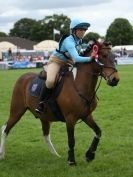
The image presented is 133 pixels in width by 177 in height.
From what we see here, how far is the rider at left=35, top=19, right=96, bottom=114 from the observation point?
31.1 ft

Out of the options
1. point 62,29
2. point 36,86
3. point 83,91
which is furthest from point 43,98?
point 62,29

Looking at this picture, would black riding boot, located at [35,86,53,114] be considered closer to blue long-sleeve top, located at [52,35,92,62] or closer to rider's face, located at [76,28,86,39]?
blue long-sleeve top, located at [52,35,92,62]

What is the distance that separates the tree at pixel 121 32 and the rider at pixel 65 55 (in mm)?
115962

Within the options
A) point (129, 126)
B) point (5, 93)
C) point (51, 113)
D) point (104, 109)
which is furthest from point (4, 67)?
point (51, 113)

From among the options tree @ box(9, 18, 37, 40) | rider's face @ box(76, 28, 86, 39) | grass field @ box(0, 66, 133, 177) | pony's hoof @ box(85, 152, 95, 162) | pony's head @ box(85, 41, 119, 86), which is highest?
rider's face @ box(76, 28, 86, 39)

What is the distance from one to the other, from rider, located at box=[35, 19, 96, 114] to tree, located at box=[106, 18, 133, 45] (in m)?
116

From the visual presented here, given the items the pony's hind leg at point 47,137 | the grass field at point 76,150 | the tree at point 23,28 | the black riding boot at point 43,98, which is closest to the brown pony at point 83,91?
the black riding boot at point 43,98

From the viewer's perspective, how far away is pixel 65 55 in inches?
395

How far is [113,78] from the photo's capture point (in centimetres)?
909

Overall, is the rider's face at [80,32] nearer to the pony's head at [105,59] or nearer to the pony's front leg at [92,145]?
the pony's head at [105,59]

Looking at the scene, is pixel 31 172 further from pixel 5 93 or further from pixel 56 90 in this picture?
pixel 5 93

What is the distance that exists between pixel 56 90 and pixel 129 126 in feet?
16.2

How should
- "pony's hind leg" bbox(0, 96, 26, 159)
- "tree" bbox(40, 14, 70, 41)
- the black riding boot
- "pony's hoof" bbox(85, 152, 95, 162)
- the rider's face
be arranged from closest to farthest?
the rider's face < "pony's hoof" bbox(85, 152, 95, 162) < the black riding boot < "pony's hind leg" bbox(0, 96, 26, 159) < "tree" bbox(40, 14, 70, 41)

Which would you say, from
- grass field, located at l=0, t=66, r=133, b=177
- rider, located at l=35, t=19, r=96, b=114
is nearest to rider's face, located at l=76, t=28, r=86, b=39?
→ rider, located at l=35, t=19, r=96, b=114
